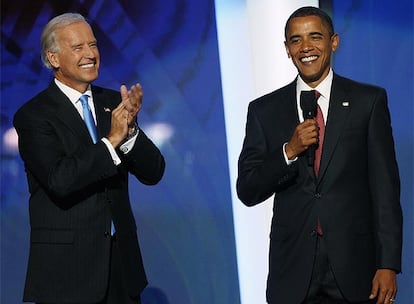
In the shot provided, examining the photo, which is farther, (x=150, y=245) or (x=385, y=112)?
(x=150, y=245)

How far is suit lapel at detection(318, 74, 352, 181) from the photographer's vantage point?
296 centimetres

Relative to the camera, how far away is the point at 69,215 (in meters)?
3.09

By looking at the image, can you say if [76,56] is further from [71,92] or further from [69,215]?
[69,215]

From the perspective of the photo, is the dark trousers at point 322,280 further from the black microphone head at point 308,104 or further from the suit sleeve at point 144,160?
the suit sleeve at point 144,160

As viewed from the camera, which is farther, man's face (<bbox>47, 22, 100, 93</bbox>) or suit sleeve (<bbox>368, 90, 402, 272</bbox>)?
man's face (<bbox>47, 22, 100, 93</bbox>)

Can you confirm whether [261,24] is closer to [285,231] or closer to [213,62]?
[213,62]

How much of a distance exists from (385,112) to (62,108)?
114 centimetres

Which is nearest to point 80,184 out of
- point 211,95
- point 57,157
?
point 57,157

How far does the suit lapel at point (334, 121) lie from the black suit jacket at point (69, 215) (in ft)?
2.12

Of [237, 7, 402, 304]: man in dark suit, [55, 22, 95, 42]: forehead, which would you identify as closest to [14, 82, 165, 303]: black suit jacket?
[55, 22, 95, 42]: forehead

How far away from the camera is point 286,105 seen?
3.12 metres

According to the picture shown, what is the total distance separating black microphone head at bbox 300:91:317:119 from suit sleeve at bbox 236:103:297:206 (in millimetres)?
156

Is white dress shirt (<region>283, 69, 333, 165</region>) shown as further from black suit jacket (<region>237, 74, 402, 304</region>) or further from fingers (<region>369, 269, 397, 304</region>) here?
fingers (<region>369, 269, 397, 304</region>)

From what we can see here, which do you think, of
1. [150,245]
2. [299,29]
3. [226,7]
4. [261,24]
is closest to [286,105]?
[299,29]
